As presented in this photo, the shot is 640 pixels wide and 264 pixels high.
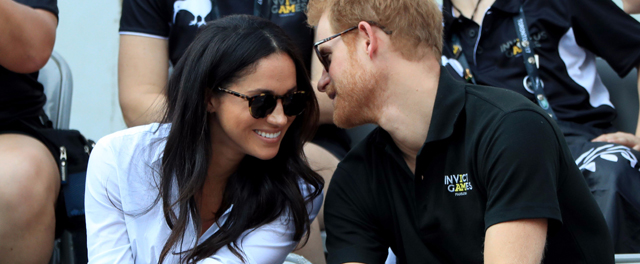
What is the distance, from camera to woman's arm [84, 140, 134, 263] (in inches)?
70.9

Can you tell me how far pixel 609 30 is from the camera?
8.41ft

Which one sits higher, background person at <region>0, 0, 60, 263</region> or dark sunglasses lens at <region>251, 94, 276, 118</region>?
dark sunglasses lens at <region>251, 94, 276, 118</region>

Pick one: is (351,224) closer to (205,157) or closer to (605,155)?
(205,157)

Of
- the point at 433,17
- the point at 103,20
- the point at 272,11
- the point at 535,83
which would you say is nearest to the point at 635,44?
the point at 535,83

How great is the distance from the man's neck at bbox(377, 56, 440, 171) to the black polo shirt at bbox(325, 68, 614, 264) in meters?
0.05

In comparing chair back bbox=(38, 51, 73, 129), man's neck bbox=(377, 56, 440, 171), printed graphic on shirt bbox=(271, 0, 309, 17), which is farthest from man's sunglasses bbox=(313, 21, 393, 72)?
chair back bbox=(38, 51, 73, 129)

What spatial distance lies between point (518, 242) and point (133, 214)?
45.8 inches

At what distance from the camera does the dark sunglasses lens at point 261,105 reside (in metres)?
1.82

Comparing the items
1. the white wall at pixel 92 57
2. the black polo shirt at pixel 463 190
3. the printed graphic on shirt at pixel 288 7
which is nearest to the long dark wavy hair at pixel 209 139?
the black polo shirt at pixel 463 190

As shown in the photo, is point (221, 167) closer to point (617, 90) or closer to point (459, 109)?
point (459, 109)

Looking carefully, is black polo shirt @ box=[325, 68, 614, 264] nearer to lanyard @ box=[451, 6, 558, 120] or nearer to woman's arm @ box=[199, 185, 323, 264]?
woman's arm @ box=[199, 185, 323, 264]

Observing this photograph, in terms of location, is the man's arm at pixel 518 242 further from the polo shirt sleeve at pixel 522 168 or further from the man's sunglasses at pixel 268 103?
the man's sunglasses at pixel 268 103

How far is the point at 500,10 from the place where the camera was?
8.86ft

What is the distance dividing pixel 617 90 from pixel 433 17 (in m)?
1.34
